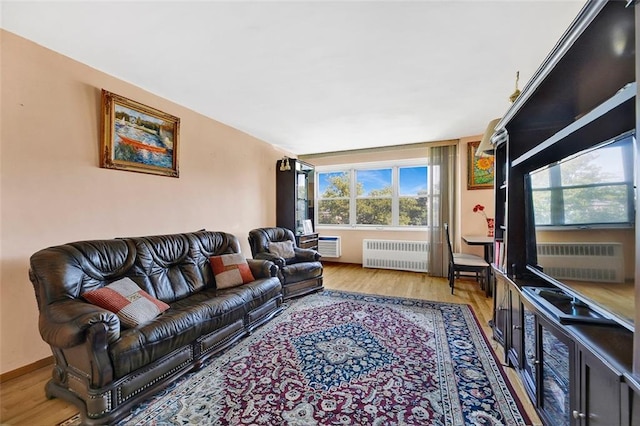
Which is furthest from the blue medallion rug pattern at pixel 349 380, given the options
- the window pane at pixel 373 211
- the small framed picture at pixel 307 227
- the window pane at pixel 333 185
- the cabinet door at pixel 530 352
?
the window pane at pixel 333 185

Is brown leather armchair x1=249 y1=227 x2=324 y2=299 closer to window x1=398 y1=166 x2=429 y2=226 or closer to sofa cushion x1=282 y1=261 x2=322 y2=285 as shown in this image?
sofa cushion x1=282 y1=261 x2=322 y2=285

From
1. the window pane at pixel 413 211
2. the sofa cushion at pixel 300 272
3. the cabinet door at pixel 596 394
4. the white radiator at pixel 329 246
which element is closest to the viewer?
the cabinet door at pixel 596 394

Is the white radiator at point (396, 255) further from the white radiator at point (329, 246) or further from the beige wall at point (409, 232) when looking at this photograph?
the white radiator at point (329, 246)

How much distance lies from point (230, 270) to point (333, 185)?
374 centimetres

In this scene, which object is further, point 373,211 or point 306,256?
point 373,211

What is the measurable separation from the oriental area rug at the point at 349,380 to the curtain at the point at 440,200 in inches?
84.0

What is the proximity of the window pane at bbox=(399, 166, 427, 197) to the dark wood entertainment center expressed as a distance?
320 centimetres

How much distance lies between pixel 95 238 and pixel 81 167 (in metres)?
0.65

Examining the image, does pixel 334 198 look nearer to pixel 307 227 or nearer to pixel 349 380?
pixel 307 227

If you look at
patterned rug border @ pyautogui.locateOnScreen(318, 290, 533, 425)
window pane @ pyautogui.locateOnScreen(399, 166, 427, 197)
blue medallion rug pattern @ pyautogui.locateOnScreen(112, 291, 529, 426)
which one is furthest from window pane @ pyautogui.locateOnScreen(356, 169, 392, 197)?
blue medallion rug pattern @ pyautogui.locateOnScreen(112, 291, 529, 426)

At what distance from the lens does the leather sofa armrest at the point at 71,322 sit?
148 centimetres

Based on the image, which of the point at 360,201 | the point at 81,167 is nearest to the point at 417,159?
the point at 360,201

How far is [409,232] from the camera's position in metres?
5.35

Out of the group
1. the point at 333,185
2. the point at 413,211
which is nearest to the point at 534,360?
the point at 413,211
